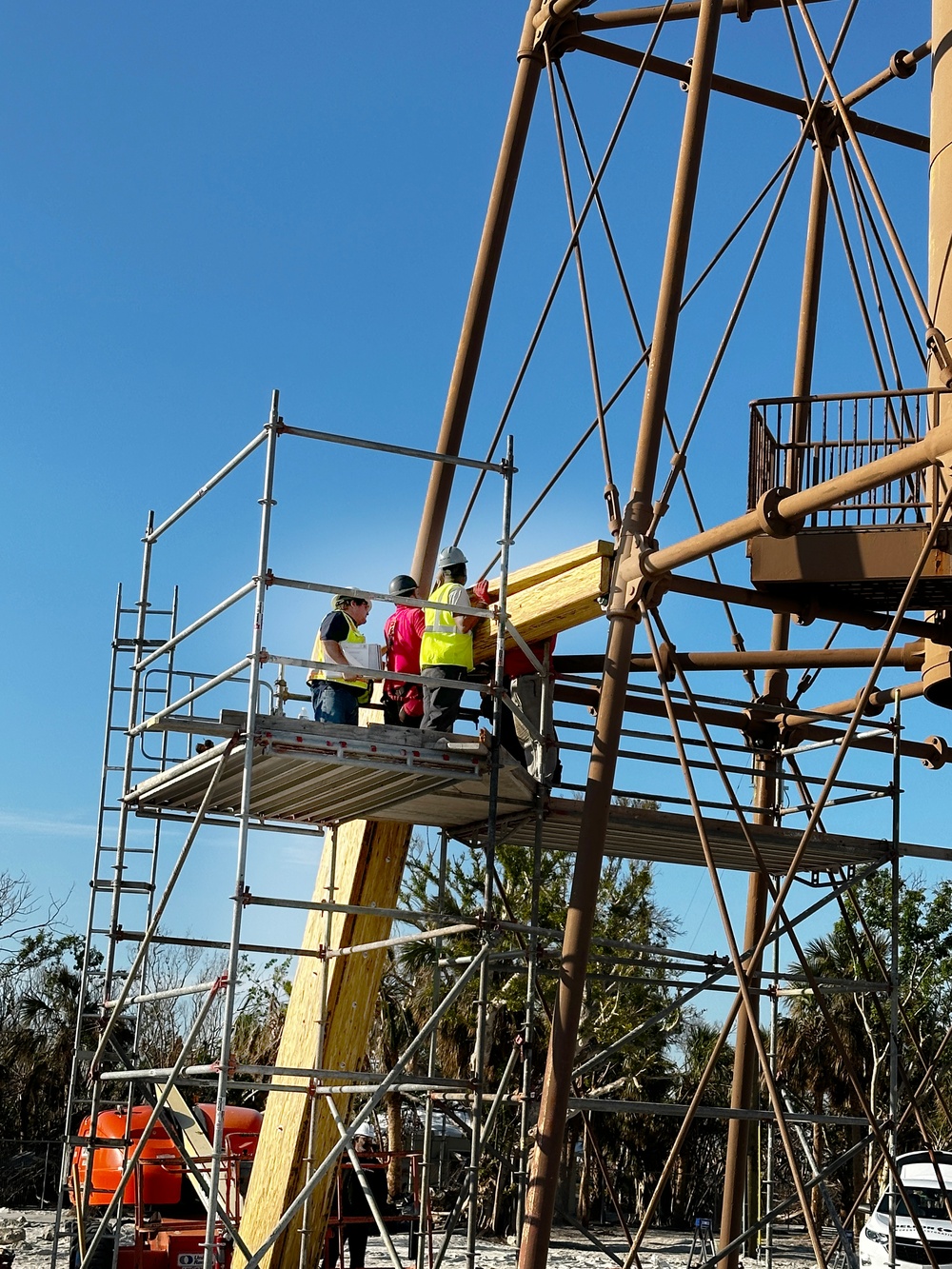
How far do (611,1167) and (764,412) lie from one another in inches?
1167

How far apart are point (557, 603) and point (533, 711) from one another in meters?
1.03

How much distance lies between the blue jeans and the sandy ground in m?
11.4

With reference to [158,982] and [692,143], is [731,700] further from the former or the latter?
[158,982]

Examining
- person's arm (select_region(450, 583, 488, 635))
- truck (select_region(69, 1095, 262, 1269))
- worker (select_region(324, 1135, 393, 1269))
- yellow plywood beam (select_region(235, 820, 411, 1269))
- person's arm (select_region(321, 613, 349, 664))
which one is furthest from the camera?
worker (select_region(324, 1135, 393, 1269))

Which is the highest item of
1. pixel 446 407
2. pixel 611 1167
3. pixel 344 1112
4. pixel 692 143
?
pixel 692 143

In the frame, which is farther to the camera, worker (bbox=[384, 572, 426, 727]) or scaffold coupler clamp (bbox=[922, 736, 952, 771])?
scaffold coupler clamp (bbox=[922, 736, 952, 771])

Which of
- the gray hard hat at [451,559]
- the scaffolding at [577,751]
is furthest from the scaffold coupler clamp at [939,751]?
the gray hard hat at [451,559]

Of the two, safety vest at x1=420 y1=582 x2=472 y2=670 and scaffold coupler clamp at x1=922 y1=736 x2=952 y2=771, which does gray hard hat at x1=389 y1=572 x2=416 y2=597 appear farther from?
scaffold coupler clamp at x1=922 y1=736 x2=952 y2=771

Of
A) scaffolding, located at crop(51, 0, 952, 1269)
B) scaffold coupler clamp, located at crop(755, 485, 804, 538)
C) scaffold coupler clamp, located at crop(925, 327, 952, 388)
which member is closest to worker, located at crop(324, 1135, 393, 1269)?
scaffolding, located at crop(51, 0, 952, 1269)

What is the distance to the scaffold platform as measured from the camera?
10.3 metres

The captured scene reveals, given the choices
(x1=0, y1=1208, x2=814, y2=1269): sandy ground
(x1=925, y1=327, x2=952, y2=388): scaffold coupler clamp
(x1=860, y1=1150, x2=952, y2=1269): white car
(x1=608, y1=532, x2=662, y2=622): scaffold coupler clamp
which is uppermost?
(x1=925, y1=327, x2=952, y2=388): scaffold coupler clamp

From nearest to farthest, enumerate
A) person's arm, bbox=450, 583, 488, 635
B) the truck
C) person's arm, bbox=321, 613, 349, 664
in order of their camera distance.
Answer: person's arm, bbox=321, 613, 349, 664 → person's arm, bbox=450, 583, 488, 635 → the truck

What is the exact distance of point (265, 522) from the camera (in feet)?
33.7

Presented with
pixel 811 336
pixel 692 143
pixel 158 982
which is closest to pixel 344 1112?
pixel 692 143
